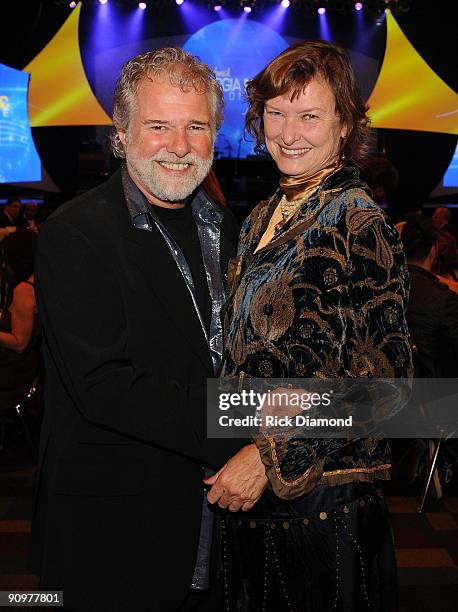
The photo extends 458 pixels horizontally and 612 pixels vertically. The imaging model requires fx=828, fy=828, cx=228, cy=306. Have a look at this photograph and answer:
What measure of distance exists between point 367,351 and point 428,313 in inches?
99.2

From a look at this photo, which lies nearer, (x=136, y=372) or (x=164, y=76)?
(x=136, y=372)

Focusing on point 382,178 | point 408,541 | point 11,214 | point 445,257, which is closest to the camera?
point 408,541

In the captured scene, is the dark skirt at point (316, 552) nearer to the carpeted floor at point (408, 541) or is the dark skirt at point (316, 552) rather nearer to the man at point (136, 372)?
the man at point (136, 372)

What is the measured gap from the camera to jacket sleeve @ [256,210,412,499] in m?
1.68

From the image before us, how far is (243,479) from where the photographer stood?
1750mm

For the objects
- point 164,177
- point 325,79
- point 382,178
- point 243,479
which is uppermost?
point 382,178

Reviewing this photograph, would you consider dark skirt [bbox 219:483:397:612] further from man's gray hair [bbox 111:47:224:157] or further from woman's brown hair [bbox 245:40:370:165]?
man's gray hair [bbox 111:47:224:157]

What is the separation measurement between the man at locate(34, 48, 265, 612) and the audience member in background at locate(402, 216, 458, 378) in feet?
7.51

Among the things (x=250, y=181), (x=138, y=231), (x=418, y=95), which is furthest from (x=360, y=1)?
(x=138, y=231)

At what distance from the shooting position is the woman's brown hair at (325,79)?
72.7 inches

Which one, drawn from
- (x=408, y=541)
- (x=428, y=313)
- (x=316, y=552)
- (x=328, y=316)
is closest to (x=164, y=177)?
(x=328, y=316)

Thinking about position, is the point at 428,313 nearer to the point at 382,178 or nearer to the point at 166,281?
the point at 382,178

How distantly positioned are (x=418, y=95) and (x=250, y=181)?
2.46 m

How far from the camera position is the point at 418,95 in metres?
10.3
